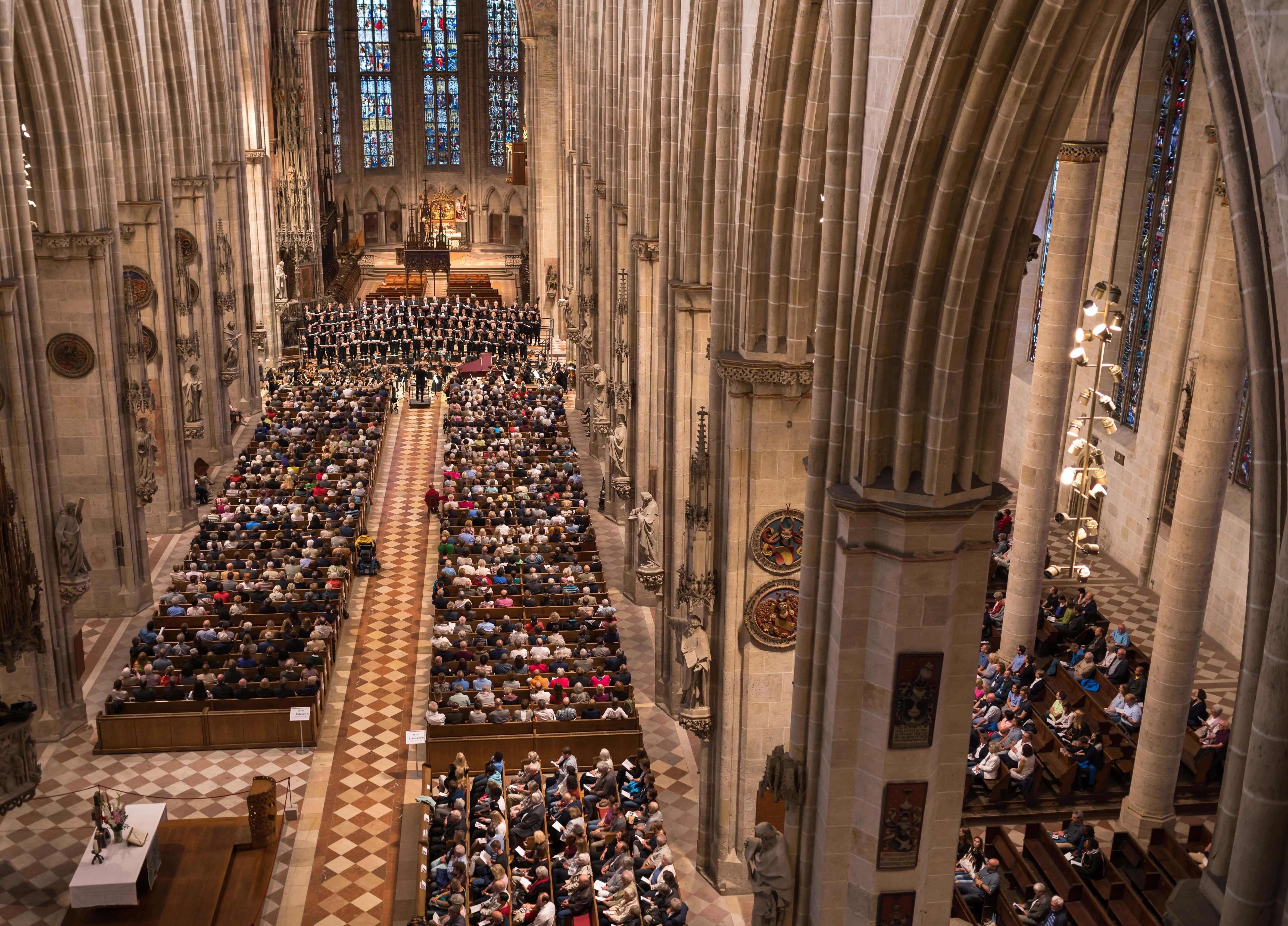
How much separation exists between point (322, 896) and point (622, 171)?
18.7m

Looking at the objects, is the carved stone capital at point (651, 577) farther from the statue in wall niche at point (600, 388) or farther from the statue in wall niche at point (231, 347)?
the statue in wall niche at point (231, 347)

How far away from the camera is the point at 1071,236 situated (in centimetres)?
Answer: 1947

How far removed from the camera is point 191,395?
Answer: 102 feet

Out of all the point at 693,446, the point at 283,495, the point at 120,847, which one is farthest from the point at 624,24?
the point at 120,847

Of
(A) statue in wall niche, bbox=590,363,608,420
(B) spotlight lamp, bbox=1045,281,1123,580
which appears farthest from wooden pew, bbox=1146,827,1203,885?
(A) statue in wall niche, bbox=590,363,608,420

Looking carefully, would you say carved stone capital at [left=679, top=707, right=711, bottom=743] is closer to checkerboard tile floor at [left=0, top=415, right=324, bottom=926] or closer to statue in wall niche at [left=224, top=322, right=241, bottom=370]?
checkerboard tile floor at [left=0, top=415, right=324, bottom=926]

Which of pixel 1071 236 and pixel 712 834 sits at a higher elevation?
pixel 1071 236

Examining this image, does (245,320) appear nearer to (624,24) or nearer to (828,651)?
(624,24)

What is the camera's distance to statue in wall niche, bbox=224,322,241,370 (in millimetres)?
34969

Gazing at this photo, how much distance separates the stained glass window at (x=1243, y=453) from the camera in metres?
23.5

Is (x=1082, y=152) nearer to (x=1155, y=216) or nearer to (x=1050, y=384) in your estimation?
(x=1050, y=384)

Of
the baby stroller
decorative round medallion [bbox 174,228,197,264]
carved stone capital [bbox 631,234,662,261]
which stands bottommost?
the baby stroller

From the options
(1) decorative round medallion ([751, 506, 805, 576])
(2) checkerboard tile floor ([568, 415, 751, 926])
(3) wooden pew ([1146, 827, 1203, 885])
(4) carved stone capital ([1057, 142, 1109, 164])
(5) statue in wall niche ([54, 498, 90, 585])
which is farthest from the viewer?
(5) statue in wall niche ([54, 498, 90, 585])

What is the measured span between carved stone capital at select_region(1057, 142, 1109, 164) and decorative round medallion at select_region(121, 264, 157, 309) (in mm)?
20713
